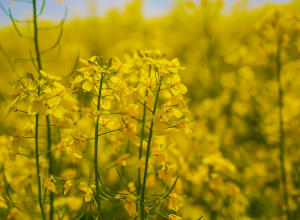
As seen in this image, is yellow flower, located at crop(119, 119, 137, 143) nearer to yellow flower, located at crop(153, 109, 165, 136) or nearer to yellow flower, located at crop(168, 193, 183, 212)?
yellow flower, located at crop(153, 109, 165, 136)

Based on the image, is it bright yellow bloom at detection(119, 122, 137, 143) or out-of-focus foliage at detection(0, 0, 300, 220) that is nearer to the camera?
bright yellow bloom at detection(119, 122, 137, 143)

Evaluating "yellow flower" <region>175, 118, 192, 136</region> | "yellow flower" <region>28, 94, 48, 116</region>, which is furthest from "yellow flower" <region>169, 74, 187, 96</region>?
"yellow flower" <region>28, 94, 48, 116</region>

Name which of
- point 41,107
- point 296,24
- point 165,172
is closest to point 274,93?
point 296,24

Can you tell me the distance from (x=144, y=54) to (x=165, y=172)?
0.66 meters

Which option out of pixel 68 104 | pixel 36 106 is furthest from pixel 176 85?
pixel 36 106

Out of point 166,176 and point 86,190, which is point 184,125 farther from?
point 86,190

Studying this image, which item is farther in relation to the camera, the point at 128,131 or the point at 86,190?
the point at 86,190

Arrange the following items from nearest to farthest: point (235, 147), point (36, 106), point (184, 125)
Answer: point (36, 106), point (184, 125), point (235, 147)

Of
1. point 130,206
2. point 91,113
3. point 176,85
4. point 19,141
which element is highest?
point 176,85

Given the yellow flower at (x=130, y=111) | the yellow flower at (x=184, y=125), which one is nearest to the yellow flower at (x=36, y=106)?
the yellow flower at (x=130, y=111)

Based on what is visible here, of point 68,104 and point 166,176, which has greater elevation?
point 68,104

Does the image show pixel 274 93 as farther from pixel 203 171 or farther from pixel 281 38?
pixel 203 171

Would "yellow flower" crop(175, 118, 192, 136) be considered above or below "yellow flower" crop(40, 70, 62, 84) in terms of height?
below

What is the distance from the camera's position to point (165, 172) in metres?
1.08
